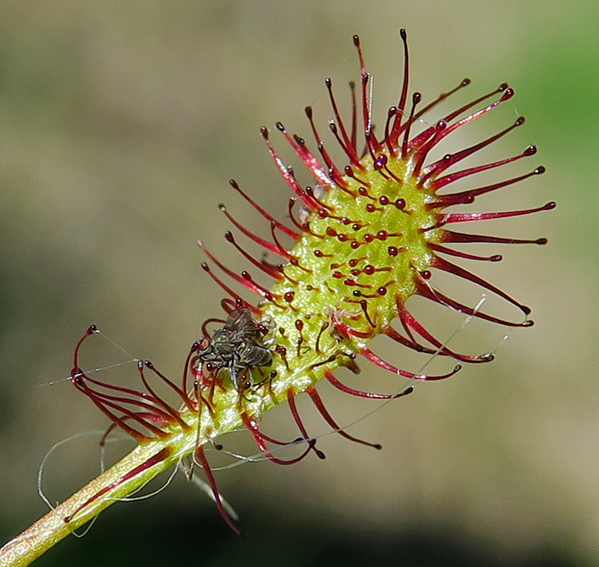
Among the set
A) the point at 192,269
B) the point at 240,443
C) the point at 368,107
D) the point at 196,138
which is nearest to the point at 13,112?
the point at 196,138

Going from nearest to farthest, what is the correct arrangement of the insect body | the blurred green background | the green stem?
1. the green stem
2. the insect body
3. the blurred green background

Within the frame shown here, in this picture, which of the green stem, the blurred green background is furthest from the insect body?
the blurred green background

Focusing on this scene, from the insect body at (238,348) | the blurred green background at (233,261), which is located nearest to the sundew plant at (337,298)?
the insect body at (238,348)

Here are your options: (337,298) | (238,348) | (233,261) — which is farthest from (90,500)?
(233,261)

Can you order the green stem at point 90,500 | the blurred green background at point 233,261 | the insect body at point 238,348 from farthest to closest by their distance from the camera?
the blurred green background at point 233,261 → the insect body at point 238,348 → the green stem at point 90,500

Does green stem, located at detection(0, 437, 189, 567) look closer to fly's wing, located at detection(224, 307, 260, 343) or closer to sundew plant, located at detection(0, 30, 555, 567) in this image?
sundew plant, located at detection(0, 30, 555, 567)

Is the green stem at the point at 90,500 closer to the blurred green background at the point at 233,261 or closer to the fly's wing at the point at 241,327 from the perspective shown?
the fly's wing at the point at 241,327
